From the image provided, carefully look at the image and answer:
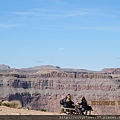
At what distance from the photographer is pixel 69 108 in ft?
71.3

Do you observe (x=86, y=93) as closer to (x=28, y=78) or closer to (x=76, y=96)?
(x=76, y=96)

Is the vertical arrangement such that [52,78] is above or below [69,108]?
above

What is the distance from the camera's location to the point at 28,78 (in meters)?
184

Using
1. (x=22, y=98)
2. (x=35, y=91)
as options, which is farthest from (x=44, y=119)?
(x=35, y=91)

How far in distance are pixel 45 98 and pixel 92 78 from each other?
2462 centimetres

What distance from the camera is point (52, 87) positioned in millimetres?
187750

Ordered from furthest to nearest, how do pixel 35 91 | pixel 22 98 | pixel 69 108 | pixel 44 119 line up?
pixel 35 91, pixel 22 98, pixel 69 108, pixel 44 119

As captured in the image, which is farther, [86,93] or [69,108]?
[86,93]

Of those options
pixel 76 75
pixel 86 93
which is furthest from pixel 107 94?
pixel 76 75

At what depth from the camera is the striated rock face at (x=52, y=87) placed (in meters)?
168

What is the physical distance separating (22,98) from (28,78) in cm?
1974

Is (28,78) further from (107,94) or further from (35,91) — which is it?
(107,94)

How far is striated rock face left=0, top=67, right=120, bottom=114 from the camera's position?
168m

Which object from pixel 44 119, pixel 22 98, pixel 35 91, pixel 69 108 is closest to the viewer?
pixel 44 119
